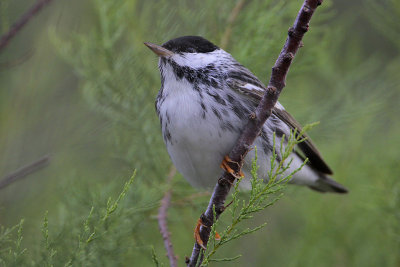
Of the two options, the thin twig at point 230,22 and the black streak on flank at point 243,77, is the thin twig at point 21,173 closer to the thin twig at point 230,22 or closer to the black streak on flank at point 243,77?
the black streak on flank at point 243,77

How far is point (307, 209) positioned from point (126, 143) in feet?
4.60

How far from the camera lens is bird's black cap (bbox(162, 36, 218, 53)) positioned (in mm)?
2811

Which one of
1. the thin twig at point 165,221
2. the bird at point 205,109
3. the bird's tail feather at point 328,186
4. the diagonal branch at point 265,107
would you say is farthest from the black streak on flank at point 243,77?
the bird's tail feather at point 328,186

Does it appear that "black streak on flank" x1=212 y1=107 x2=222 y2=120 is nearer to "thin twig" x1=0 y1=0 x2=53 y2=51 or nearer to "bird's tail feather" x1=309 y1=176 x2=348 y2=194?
"thin twig" x1=0 y1=0 x2=53 y2=51

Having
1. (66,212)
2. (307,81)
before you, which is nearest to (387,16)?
(307,81)

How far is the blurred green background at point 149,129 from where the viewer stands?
10.2 ft

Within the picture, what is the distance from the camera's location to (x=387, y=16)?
3.71m

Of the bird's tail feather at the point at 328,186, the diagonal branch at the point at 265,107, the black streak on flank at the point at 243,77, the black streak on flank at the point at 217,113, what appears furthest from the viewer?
the bird's tail feather at the point at 328,186

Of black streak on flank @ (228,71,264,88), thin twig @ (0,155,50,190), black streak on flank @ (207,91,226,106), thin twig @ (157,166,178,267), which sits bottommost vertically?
thin twig @ (157,166,178,267)

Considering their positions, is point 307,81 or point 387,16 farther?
point 307,81

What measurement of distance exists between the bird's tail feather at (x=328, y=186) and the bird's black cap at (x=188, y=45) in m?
1.24

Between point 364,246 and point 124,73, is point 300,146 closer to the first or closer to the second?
point 364,246

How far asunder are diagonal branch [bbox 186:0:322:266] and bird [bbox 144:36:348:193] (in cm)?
34

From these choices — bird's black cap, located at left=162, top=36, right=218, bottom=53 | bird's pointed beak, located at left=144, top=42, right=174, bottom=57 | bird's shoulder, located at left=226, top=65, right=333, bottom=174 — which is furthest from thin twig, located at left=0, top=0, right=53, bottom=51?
bird's shoulder, located at left=226, top=65, right=333, bottom=174
